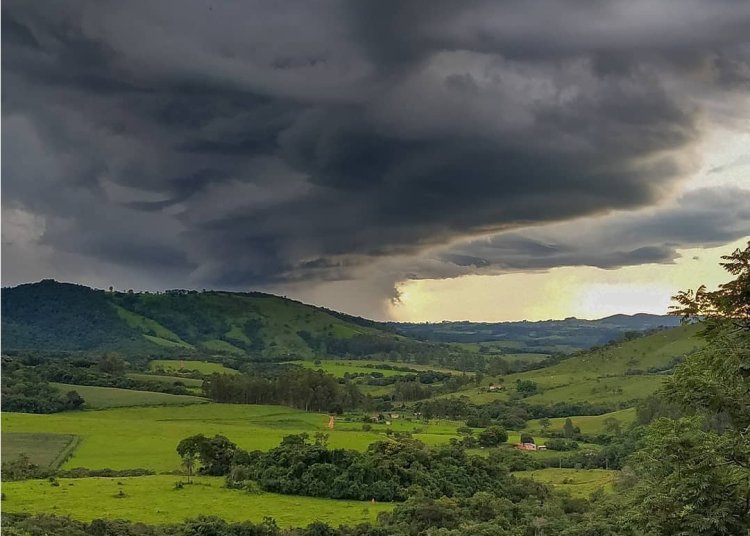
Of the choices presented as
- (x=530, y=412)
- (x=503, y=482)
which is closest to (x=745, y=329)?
(x=503, y=482)

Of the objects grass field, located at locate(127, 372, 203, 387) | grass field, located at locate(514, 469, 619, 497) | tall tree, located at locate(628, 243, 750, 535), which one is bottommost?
grass field, located at locate(514, 469, 619, 497)

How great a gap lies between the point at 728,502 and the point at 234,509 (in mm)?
59258

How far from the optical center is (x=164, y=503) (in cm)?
6781

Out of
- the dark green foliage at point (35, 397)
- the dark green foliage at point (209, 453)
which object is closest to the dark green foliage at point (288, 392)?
the dark green foliage at point (35, 397)

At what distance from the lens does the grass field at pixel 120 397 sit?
137 m

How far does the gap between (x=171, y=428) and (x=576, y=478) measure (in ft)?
214

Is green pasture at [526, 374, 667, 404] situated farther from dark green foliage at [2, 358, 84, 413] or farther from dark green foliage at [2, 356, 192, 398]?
dark green foliage at [2, 358, 84, 413]

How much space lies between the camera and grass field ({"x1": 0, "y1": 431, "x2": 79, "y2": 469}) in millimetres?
89062

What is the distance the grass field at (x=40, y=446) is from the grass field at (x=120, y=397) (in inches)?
1297

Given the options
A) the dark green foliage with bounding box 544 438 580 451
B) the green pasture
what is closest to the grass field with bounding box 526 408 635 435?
the dark green foliage with bounding box 544 438 580 451

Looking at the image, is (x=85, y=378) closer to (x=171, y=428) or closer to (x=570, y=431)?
(x=171, y=428)

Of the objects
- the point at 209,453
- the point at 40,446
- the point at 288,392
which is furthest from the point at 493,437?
the point at 40,446

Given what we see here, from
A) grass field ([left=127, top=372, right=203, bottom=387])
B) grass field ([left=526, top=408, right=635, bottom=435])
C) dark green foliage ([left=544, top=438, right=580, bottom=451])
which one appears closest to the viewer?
dark green foliage ([left=544, top=438, right=580, bottom=451])

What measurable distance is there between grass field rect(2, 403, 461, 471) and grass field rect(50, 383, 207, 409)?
15.8 ft
